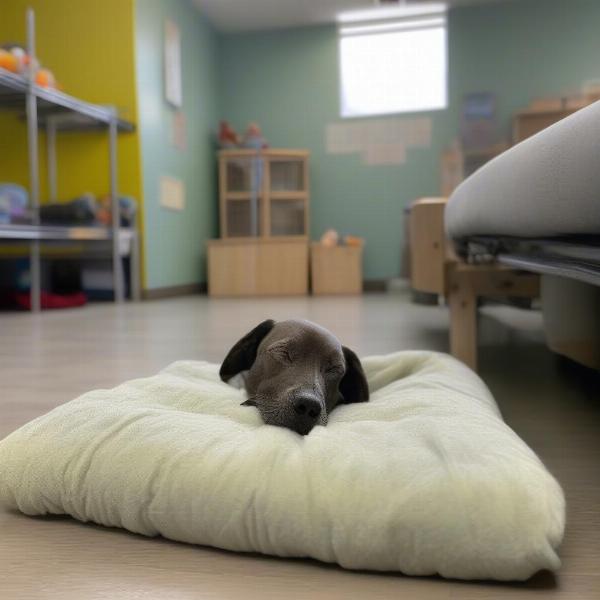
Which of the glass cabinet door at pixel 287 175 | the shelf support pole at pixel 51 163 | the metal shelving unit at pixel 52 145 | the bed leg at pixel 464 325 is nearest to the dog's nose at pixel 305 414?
the bed leg at pixel 464 325

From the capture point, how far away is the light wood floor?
1.73ft

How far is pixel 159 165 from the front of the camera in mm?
4770

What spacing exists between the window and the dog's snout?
534 centimetres

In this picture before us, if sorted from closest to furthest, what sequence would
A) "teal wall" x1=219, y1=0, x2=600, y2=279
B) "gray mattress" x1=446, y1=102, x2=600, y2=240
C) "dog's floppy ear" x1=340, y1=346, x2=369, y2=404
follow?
1. "gray mattress" x1=446, y1=102, x2=600, y2=240
2. "dog's floppy ear" x1=340, y1=346, x2=369, y2=404
3. "teal wall" x1=219, y1=0, x2=600, y2=279

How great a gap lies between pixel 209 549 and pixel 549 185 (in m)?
0.59

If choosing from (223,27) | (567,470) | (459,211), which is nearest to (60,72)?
(223,27)

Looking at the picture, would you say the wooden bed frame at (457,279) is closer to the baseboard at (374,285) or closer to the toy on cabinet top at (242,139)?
the toy on cabinet top at (242,139)

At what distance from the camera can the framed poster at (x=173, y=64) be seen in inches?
190

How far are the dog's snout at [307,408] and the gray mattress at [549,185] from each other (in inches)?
14.8

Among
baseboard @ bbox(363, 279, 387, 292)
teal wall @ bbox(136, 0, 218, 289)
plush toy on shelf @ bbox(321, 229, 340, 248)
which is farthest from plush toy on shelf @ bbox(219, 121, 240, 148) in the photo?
baseboard @ bbox(363, 279, 387, 292)

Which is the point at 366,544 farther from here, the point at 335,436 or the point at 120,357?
the point at 120,357

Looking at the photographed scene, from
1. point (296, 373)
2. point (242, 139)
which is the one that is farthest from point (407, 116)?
point (296, 373)

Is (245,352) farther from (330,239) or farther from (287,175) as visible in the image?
(287,175)

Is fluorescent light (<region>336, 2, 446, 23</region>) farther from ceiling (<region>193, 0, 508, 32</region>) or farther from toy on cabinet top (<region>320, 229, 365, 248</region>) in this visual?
toy on cabinet top (<region>320, 229, 365, 248</region>)
